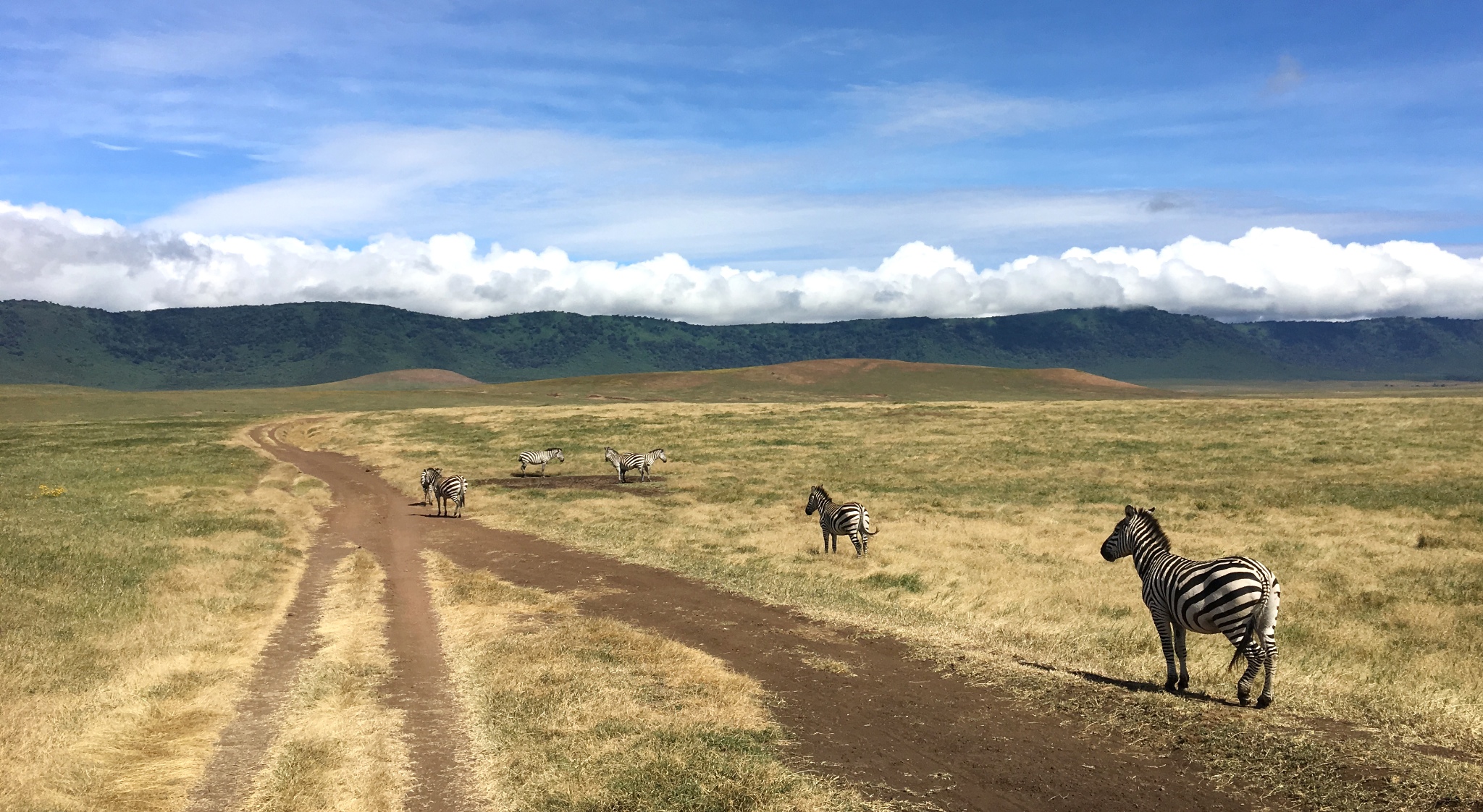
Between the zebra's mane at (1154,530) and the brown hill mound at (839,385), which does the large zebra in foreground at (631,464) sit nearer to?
the zebra's mane at (1154,530)

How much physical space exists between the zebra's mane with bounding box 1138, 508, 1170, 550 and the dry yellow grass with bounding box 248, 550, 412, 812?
38.2 ft

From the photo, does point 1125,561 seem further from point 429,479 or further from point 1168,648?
point 429,479

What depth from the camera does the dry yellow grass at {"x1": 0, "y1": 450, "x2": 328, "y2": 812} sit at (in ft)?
36.8

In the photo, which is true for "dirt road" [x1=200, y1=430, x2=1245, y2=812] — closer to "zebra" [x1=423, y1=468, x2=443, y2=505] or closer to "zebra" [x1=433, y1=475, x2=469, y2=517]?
"zebra" [x1=433, y1=475, x2=469, y2=517]

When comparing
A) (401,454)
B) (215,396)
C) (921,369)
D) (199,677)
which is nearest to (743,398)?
(921,369)

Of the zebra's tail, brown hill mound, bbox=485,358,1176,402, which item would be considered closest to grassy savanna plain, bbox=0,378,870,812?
the zebra's tail

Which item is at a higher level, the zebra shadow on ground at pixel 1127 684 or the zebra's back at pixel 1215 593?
the zebra's back at pixel 1215 593

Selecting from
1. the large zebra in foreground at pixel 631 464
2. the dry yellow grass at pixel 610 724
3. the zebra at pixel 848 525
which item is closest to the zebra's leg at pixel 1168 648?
the dry yellow grass at pixel 610 724

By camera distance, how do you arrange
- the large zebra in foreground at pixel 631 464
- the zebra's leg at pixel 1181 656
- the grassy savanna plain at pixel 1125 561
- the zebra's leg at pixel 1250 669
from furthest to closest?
the large zebra in foreground at pixel 631 464, the zebra's leg at pixel 1181 656, the zebra's leg at pixel 1250 669, the grassy savanna plain at pixel 1125 561

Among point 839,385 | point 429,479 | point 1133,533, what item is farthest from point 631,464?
point 839,385

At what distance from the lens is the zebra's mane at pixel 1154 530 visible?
15.5 meters

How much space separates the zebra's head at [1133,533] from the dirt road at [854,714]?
150 inches

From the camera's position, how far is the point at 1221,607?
1310 centimetres

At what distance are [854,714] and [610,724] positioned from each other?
→ 3.41 metres
